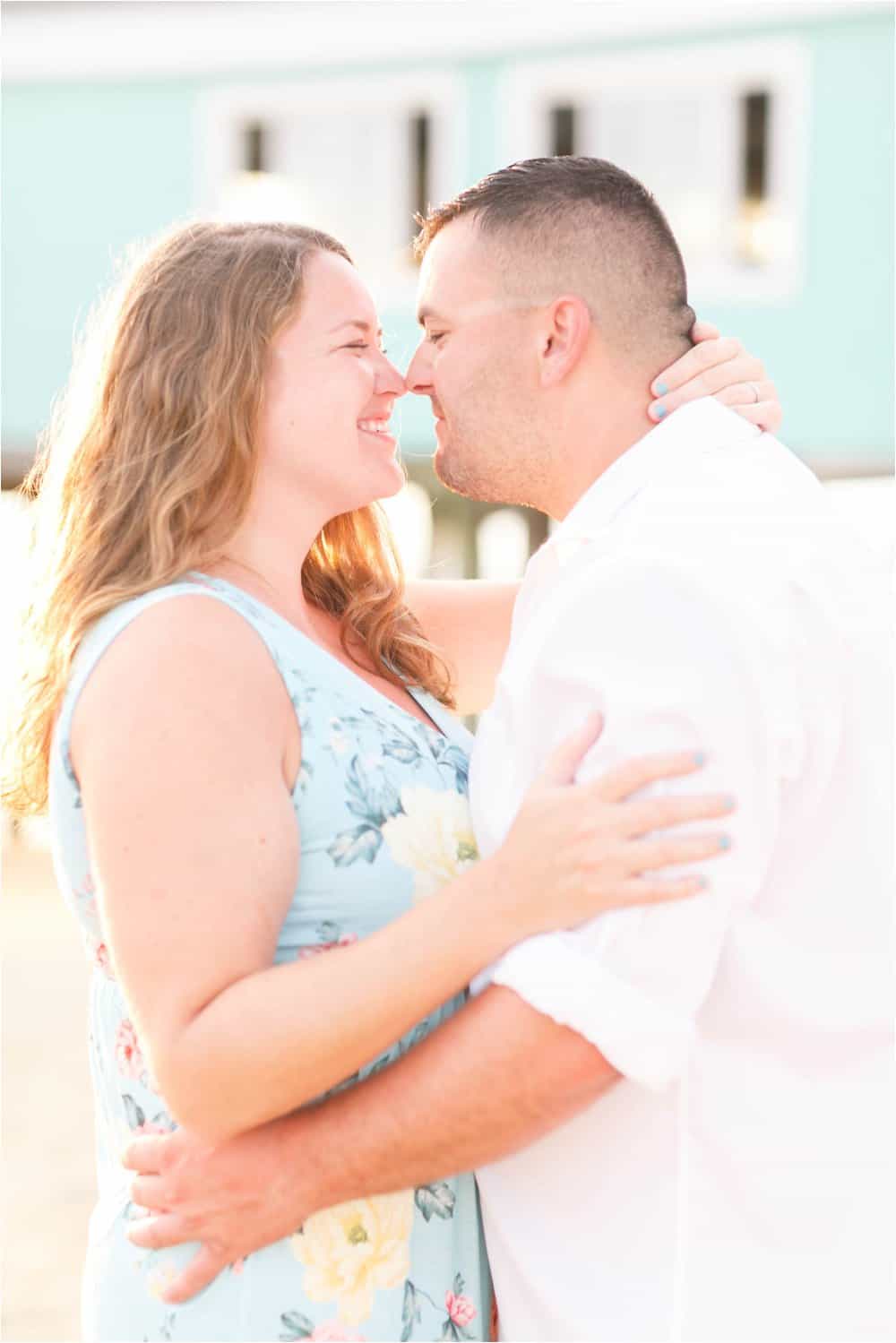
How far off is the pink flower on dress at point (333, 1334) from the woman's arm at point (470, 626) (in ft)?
4.81

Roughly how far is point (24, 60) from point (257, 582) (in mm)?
14629

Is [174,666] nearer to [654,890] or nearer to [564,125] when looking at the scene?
[654,890]

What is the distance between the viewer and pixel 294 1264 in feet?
7.23

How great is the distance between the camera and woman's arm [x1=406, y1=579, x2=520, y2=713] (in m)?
3.46

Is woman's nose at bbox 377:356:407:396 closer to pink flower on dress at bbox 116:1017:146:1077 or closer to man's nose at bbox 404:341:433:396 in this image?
man's nose at bbox 404:341:433:396

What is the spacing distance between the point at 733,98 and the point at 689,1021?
13.4 metres

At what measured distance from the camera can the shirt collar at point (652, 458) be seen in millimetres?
2402

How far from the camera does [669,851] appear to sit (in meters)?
1.94

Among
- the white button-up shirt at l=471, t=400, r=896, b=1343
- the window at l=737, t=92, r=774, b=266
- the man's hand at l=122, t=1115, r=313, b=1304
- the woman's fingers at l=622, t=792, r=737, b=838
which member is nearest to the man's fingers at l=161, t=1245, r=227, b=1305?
the man's hand at l=122, t=1115, r=313, b=1304

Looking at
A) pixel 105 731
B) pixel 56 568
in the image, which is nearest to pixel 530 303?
pixel 56 568

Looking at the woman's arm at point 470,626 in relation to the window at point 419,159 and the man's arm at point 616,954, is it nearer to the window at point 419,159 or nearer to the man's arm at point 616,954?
the man's arm at point 616,954

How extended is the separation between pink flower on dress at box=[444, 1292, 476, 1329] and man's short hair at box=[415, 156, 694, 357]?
59.4 inches

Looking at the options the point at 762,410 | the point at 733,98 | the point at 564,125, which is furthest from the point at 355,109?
the point at 762,410

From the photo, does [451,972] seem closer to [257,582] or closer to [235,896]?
[235,896]
